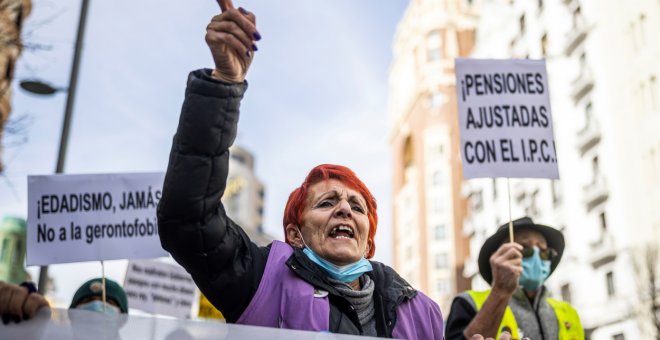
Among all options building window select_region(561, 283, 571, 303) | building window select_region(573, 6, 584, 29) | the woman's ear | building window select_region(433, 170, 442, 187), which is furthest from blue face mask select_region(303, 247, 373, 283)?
building window select_region(433, 170, 442, 187)

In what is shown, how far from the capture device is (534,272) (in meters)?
4.77

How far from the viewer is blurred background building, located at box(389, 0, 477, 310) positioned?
205ft

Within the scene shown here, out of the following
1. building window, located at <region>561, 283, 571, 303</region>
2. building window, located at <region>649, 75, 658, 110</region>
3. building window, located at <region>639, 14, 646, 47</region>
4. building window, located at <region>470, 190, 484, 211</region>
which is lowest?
building window, located at <region>561, 283, 571, 303</region>

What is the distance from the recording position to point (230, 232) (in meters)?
2.66

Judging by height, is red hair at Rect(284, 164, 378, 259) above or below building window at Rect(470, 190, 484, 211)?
below

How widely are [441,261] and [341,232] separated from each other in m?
60.3

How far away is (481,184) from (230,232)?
4236 cm

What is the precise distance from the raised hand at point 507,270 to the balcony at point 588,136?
27.8 meters

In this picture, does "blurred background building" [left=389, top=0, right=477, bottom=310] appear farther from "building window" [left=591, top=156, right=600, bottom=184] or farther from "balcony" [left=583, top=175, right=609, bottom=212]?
"balcony" [left=583, top=175, right=609, bottom=212]

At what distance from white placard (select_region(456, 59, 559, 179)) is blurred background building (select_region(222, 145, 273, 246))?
360 ft

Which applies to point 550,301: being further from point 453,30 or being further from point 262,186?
point 262,186

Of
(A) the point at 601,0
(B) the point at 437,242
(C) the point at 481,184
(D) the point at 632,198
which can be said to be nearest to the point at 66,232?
(D) the point at 632,198

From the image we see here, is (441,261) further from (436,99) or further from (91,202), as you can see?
(91,202)

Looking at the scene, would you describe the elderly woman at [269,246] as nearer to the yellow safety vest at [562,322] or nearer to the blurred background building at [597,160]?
the yellow safety vest at [562,322]
